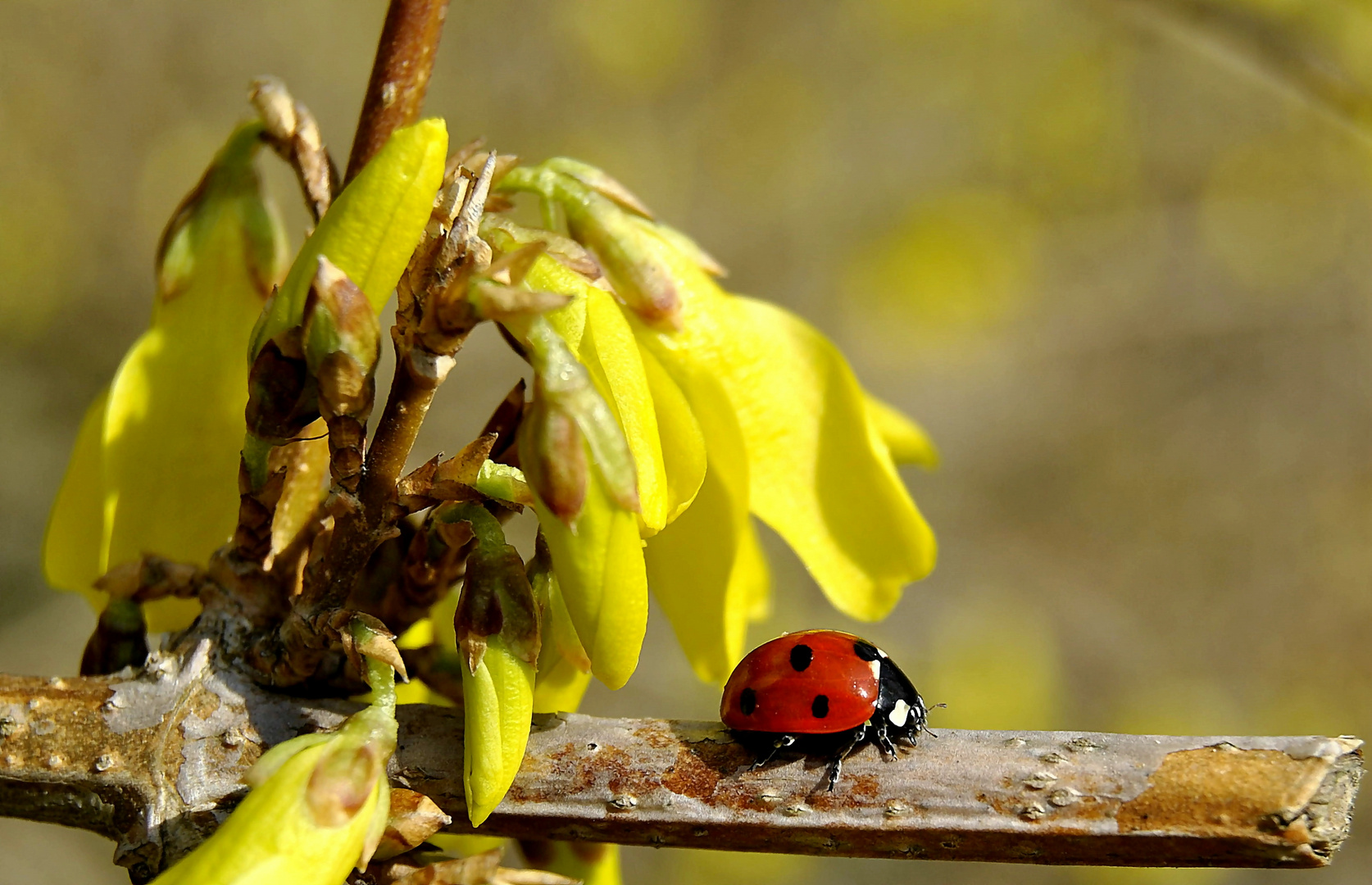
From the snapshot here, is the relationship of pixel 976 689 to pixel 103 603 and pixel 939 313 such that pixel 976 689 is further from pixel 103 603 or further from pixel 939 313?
pixel 103 603

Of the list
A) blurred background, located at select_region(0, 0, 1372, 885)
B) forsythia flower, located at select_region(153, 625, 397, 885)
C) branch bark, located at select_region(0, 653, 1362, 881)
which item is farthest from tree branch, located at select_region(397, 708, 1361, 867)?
blurred background, located at select_region(0, 0, 1372, 885)

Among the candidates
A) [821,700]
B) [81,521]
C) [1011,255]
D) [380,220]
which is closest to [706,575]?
[821,700]

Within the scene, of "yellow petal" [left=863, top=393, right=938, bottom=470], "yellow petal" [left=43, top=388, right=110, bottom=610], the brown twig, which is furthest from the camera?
"yellow petal" [left=863, top=393, right=938, bottom=470]

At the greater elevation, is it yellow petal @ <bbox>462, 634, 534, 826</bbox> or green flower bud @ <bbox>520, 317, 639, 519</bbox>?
green flower bud @ <bbox>520, 317, 639, 519</bbox>

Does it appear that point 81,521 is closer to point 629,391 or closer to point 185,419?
point 185,419

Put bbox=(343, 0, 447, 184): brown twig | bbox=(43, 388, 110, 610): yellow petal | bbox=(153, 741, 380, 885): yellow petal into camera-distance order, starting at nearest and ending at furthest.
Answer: bbox=(153, 741, 380, 885): yellow petal < bbox=(343, 0, 447, 184): brown twig < bbox=(43, 388, 110, 610): yellow petal

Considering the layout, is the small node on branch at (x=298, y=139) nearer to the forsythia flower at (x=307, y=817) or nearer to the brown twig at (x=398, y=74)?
the brown twig at (x=398, y=74)

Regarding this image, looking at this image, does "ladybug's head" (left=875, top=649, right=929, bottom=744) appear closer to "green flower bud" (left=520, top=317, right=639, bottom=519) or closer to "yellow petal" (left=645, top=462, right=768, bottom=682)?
"yellow petal" (left=645, top=462, right=768, bottom=682)
